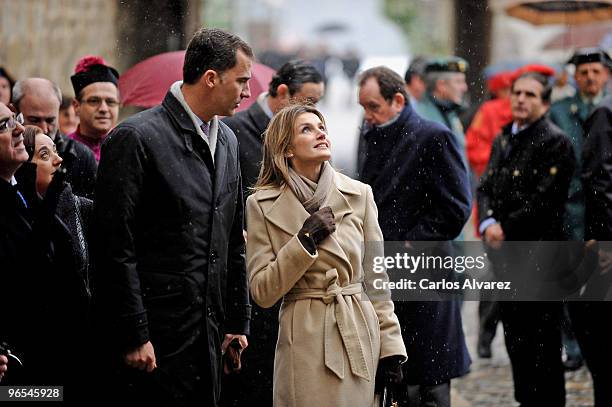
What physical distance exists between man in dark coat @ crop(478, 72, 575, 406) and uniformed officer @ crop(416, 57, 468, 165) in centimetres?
187

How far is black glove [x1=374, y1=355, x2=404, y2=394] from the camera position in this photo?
555 centimetres

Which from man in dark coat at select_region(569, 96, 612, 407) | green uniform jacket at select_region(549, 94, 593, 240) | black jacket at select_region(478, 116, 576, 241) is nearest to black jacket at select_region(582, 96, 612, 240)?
man in dark coat at select_region(569, 96, 612, 407)

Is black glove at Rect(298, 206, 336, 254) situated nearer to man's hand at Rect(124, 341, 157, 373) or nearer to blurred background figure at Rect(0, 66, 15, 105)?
man's hand at Rect(124, 341, 157, 373)

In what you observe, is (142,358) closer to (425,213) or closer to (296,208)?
(296,208)

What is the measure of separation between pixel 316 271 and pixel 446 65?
5644 millimetres

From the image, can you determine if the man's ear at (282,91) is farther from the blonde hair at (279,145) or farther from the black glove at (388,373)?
the black glove at (388,373)

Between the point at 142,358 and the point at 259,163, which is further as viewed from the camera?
the point at 259,163

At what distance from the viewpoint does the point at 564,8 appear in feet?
50.1

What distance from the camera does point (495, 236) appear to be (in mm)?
8266

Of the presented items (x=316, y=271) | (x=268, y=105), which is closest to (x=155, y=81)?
(x=268, y=105)

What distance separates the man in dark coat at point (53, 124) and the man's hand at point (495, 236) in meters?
2.67

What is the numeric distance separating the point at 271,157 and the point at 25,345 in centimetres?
133

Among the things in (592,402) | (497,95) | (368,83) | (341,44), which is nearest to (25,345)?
(368,83)

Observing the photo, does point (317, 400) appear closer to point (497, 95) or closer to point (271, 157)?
point (271, 157)
